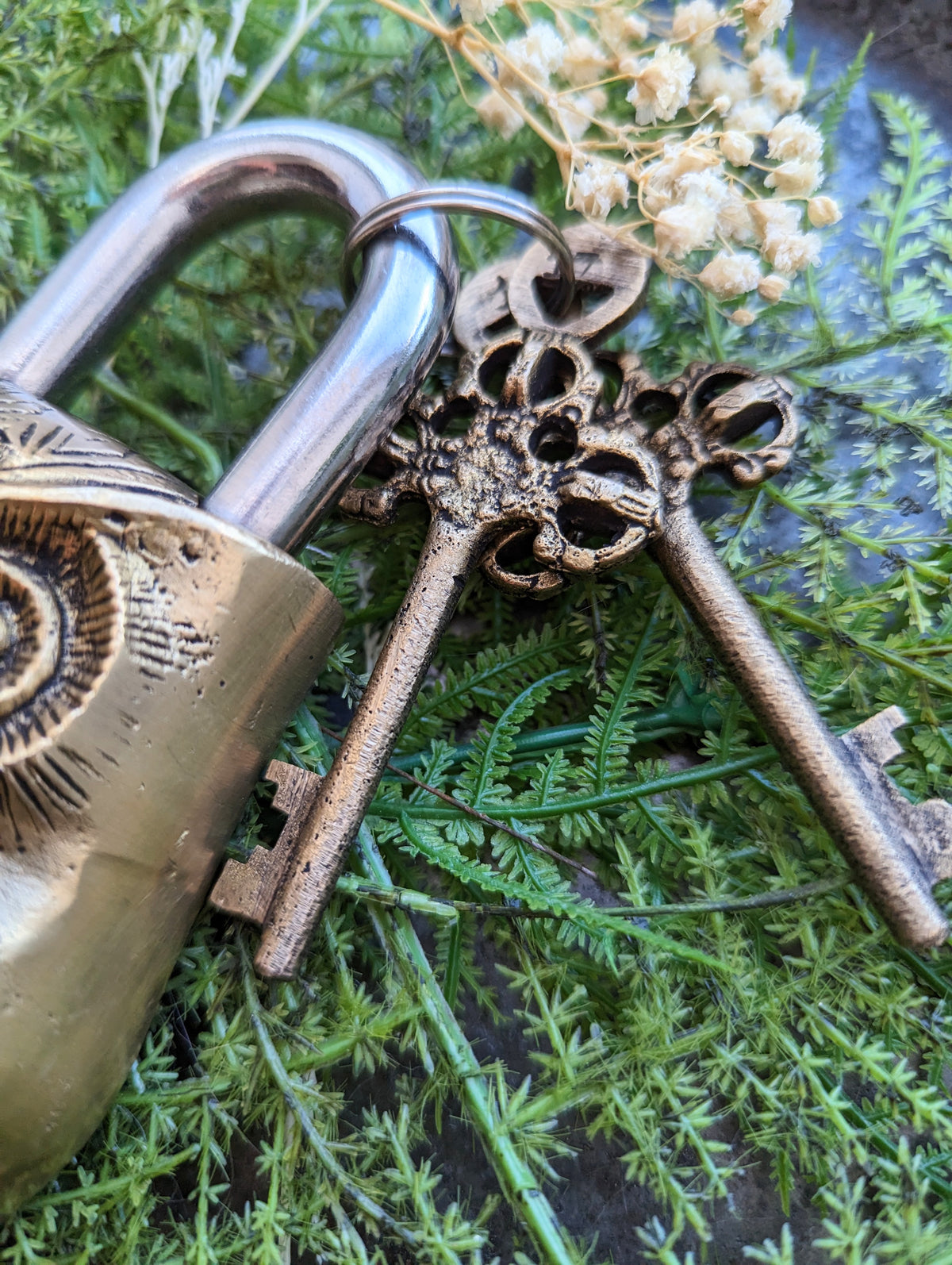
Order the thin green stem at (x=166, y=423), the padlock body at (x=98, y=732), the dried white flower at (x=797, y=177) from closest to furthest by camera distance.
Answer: the padlock body at (x=98, y=732) → the dried white flower at (x=797, y=177) → the thin green stem at (x=166, y=423)

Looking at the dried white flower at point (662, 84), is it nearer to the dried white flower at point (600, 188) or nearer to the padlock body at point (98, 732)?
the dried white flower at point (600, 188)

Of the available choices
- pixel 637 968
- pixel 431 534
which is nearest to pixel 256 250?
pixel 431 534

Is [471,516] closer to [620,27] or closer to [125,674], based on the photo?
[125,674]

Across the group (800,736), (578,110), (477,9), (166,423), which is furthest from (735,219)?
(166,423)

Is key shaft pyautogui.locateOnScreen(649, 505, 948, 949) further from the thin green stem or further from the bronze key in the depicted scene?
the thin green stem

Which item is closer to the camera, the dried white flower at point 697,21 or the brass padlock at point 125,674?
→ the brass padlock at point 125,674

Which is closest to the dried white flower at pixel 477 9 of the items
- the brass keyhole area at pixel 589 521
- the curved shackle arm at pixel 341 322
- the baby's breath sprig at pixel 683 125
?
the baby's breath sprig at pixel 683 125
